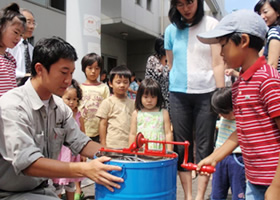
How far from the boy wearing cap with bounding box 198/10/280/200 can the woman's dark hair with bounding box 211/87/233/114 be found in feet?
1.95

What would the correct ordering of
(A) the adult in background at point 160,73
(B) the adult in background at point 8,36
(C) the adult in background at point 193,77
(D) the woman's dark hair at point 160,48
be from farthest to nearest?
(D) the woman's dark hair at point 160,48, (A) the adult in background at point 160,73, (C) the adult in background at point 193,77, (B) the adult in background at point 8,36

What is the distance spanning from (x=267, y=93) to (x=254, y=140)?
0.27 metres

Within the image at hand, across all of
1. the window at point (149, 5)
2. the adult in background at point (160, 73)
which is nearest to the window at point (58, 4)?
the window at point (149, 5)

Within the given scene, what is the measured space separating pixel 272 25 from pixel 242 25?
1.25 m

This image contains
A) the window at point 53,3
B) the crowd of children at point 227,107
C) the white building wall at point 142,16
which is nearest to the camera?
the crowd of children at point 227,107

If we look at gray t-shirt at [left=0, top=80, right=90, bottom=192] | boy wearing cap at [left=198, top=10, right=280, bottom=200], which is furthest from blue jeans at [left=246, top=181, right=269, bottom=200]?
gray t-shirt at [left=0, top=80, right=90, bottom=192]

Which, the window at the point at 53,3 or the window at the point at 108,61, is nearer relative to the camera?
the window at the point at 53,3

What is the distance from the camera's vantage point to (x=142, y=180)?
137cm

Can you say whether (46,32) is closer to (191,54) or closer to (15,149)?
(191,54)

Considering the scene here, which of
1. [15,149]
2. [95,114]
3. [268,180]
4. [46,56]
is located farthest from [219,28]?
[95,114]

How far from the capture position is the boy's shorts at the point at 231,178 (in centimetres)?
228

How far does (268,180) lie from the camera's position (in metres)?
1.49

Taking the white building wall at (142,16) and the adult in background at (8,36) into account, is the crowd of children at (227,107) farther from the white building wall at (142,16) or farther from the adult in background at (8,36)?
the white building wall at (142,16)

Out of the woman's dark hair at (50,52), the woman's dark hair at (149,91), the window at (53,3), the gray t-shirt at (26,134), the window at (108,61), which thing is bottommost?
the gray t-shirt at (26,134)
